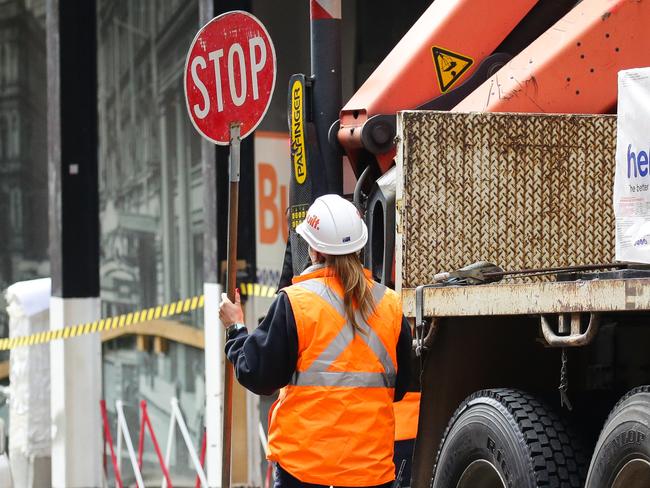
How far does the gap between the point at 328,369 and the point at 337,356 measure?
0.05 meters

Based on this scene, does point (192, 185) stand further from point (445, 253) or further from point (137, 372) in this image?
point (445, 253)

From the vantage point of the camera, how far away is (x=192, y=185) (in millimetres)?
11172

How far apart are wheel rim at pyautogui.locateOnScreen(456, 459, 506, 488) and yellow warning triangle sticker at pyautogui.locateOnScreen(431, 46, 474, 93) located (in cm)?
216

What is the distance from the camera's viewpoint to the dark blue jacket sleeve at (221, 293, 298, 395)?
4.91m

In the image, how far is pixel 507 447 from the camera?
5.15m

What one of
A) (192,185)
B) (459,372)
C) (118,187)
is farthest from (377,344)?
(118,187)

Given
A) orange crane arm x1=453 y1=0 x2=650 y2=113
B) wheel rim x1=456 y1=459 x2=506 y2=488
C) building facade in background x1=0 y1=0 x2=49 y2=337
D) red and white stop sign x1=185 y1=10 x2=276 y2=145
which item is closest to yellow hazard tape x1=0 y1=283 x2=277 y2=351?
building facade in background x1=0 y1=0 x2=49 y2=337

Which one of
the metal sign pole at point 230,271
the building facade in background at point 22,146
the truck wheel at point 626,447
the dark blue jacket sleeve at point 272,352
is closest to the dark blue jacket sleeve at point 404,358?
the dark blue jacket sleeve at point 272,352

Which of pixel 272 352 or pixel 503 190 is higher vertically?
pixel 503 190

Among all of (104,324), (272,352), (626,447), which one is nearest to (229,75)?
(272,352)

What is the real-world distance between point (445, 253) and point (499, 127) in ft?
1.83

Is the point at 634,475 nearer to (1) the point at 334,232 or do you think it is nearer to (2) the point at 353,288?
(2) the point at 353,288

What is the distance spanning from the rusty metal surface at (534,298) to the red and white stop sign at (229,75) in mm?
1348

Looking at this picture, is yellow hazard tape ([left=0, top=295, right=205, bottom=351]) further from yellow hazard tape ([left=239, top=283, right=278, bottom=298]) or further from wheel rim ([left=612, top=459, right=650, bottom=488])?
wheel rim ([left=612, top=459, right=650, bottom=488])
